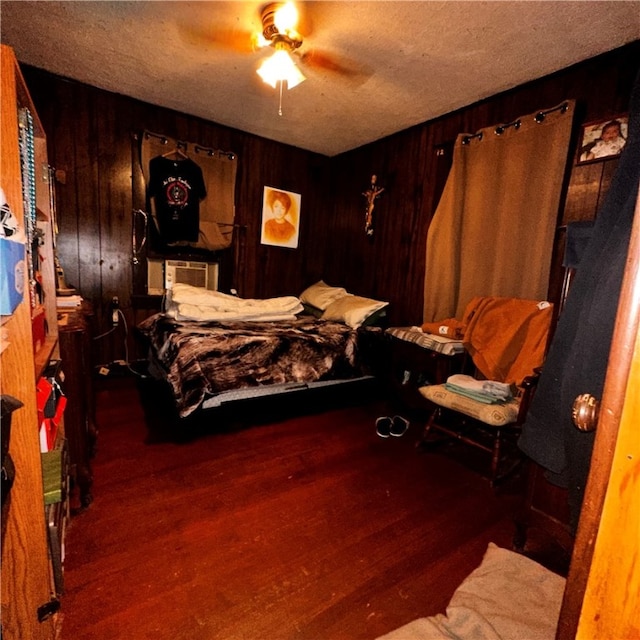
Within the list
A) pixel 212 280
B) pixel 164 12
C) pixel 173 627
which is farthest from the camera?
pixel 212 280

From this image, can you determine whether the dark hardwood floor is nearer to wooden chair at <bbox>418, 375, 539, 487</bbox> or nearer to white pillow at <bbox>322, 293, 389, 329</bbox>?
wooden chair at <bbox>418, 375, 539, 487</bbox>

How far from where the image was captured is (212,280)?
12.2ft

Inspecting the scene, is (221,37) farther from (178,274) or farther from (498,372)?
(498,372)

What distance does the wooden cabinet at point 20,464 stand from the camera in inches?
30.9

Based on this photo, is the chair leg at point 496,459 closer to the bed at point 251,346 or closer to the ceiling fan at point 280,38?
the bed at point 251,346

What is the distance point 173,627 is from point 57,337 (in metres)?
1.13

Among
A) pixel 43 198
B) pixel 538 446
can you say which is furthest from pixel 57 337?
pixel 538 446

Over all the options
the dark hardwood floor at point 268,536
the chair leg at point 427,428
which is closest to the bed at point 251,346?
the dark hardwood floor at point 268,536

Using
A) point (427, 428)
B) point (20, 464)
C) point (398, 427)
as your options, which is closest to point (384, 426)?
point (398, 427)

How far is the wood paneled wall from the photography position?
2.41 m

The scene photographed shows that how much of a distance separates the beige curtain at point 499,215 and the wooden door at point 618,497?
2.19 meters

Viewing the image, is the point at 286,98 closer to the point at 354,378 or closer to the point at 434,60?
the point at 434,60

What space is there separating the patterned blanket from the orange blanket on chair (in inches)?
34.7

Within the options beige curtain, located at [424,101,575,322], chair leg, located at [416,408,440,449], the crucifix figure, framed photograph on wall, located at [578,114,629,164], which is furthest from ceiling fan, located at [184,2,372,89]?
chair leg, located at [416,408,440,449]
